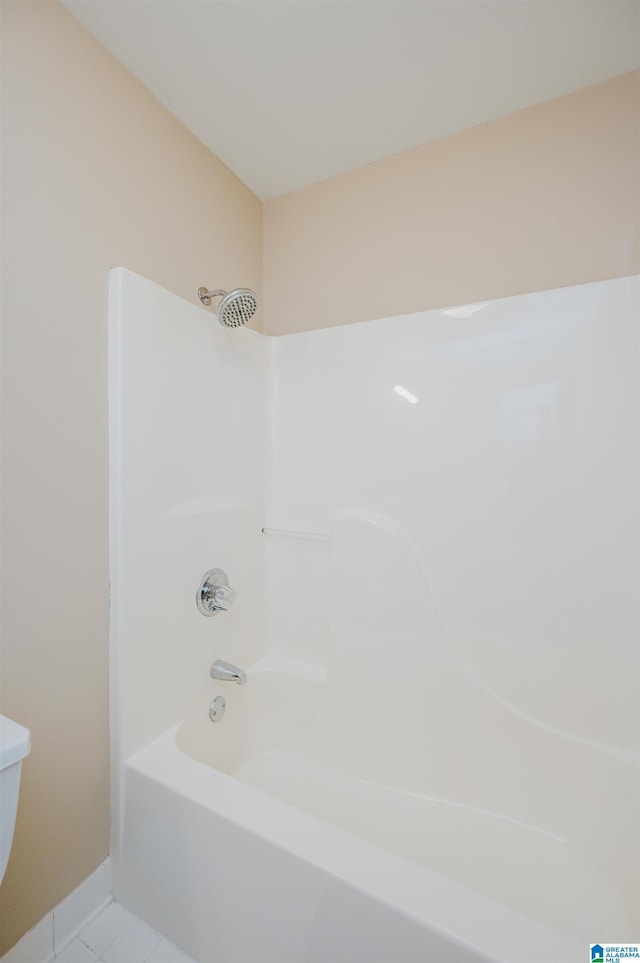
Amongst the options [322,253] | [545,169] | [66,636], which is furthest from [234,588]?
[545,169]

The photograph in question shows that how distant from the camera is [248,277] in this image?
1704mm

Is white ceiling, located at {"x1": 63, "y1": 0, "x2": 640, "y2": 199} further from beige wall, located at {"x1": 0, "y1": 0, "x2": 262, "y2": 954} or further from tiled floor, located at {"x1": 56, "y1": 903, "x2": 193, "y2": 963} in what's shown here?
tiled floor, located at {"x1": 56, "y1": 903, "x2": 193, "y2": 963}

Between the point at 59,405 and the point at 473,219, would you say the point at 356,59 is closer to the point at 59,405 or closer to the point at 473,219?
the point at 473,219

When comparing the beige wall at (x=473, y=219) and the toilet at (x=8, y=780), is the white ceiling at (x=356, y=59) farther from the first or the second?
the toilet at (x=8, y=780)

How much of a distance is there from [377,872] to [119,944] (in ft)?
2.62

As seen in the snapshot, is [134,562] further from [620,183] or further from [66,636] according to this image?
[620,183]

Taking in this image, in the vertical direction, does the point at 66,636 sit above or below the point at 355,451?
below

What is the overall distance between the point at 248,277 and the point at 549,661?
1.80 meters

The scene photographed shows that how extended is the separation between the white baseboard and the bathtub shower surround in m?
0.08

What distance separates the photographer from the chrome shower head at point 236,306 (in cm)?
126

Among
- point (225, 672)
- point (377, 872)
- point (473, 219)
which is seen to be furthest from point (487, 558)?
point (473, 219)

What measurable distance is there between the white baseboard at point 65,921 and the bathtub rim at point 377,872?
0.32 metres

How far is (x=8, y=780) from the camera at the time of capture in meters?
0.66

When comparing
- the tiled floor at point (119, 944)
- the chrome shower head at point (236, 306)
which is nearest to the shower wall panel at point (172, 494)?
the chrome shower head at point (236, 306)
